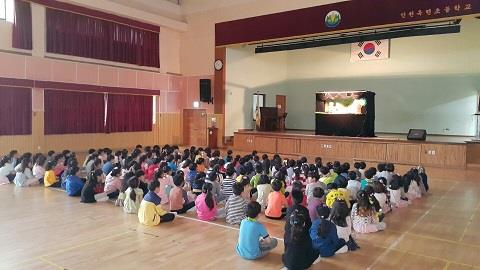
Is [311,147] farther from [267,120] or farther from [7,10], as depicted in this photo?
[7,10]

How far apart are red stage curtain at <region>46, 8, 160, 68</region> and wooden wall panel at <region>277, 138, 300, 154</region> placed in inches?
250

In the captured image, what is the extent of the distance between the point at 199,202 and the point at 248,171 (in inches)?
81.9

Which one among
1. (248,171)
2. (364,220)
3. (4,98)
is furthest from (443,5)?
(4,98)

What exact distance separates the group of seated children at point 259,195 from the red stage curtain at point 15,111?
3605 millimetres

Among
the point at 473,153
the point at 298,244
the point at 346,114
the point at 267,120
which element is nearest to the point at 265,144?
the point at 267,120

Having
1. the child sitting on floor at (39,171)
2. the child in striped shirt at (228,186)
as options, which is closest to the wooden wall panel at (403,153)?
the child in striped shirt at (228,186)

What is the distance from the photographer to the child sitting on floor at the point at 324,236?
3764 mm

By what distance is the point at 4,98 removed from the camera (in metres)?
11.0

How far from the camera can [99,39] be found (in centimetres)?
1325

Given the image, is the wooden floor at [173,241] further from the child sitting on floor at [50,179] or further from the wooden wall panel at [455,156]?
the wooden wall panel at [455,156]

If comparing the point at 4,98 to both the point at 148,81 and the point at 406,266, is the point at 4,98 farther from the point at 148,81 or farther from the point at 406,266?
the point at 406,266

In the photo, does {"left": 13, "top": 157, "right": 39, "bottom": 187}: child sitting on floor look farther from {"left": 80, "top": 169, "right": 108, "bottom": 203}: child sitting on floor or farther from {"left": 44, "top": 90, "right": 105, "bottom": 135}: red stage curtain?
{"left": 44, "top": 90, "right": 105, "bottom": 135}: red stage curtain

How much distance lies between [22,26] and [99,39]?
2542 millimetres

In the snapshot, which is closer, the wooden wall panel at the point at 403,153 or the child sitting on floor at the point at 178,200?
the child sitting on floor at the point at 178,200
